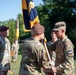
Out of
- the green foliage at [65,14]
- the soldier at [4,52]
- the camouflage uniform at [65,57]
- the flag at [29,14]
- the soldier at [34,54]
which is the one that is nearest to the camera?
the soldier at [34,54]

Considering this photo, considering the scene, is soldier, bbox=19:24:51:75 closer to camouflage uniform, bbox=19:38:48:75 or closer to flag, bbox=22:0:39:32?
camouflage uniform, bbox=19:38:48:75

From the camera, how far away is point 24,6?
8312 mm

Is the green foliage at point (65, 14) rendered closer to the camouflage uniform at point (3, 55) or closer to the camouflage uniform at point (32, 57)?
the camouflage uniform at point (3, 55)

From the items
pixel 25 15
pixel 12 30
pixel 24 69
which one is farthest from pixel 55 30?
pixel 12 30

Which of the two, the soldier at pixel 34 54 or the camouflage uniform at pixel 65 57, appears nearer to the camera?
the soldier at pixel 34 54

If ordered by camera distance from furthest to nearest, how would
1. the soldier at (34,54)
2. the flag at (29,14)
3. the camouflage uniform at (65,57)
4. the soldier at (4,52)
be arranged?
1. the flag at (29,14)
2. the soldier at (4,52)
3. the camouflage uniform at (65,57)
4. the soldier at (34,54)

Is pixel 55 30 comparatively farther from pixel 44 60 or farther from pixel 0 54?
pixel 0 54

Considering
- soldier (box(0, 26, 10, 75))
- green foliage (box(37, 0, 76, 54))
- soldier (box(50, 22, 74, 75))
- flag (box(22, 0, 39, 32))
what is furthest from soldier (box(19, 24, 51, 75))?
green foliage (box(37, 0, 76, 54))

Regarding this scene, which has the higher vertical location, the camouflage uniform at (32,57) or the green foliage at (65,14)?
the green foliage at (65,14)

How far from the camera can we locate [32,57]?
5.79 m

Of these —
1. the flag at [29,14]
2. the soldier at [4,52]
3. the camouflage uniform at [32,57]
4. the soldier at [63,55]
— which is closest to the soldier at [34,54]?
the camouflage uniform at [32,57]

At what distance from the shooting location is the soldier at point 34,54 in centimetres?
575

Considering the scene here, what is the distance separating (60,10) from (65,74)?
117ft

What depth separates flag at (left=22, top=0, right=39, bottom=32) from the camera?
8.01 meters
